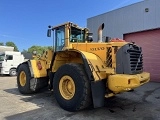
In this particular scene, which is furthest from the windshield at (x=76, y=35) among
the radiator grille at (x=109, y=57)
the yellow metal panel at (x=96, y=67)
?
the radiator grille at (x=109, y=57)

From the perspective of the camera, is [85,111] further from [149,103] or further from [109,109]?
[149,103]

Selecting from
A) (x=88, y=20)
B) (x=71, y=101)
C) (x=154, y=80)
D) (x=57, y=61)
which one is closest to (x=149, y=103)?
(x=71, y=101)

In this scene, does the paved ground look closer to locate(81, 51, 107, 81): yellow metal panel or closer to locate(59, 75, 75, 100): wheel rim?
locate(59, 75, 75, 100): wheel rim

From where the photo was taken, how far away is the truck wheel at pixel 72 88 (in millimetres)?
5559

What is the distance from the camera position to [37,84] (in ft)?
26.3

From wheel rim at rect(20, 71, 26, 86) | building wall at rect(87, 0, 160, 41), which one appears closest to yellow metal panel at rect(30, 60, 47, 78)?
wheel rim at rect(20, 71, 26, 86)

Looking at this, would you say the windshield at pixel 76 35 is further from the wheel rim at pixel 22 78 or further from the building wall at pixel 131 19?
the building wall at pixel 131 19

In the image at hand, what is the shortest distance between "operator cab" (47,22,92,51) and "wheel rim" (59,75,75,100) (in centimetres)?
139

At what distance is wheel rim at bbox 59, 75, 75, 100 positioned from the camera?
610 cm

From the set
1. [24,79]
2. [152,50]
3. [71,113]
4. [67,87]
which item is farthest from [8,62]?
[71,113]

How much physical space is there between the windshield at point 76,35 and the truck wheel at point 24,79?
230cm

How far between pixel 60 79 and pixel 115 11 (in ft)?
36.1

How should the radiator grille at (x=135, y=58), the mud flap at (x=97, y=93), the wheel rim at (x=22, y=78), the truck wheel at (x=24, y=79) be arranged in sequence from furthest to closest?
the wheel rim at (x=22, y=78) → the truck wheel at (x=24, y=79) → the radiator grille at (x=135, y=58) → the mud flap at (x=97, y=93)

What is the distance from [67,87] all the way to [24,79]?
309 cm
